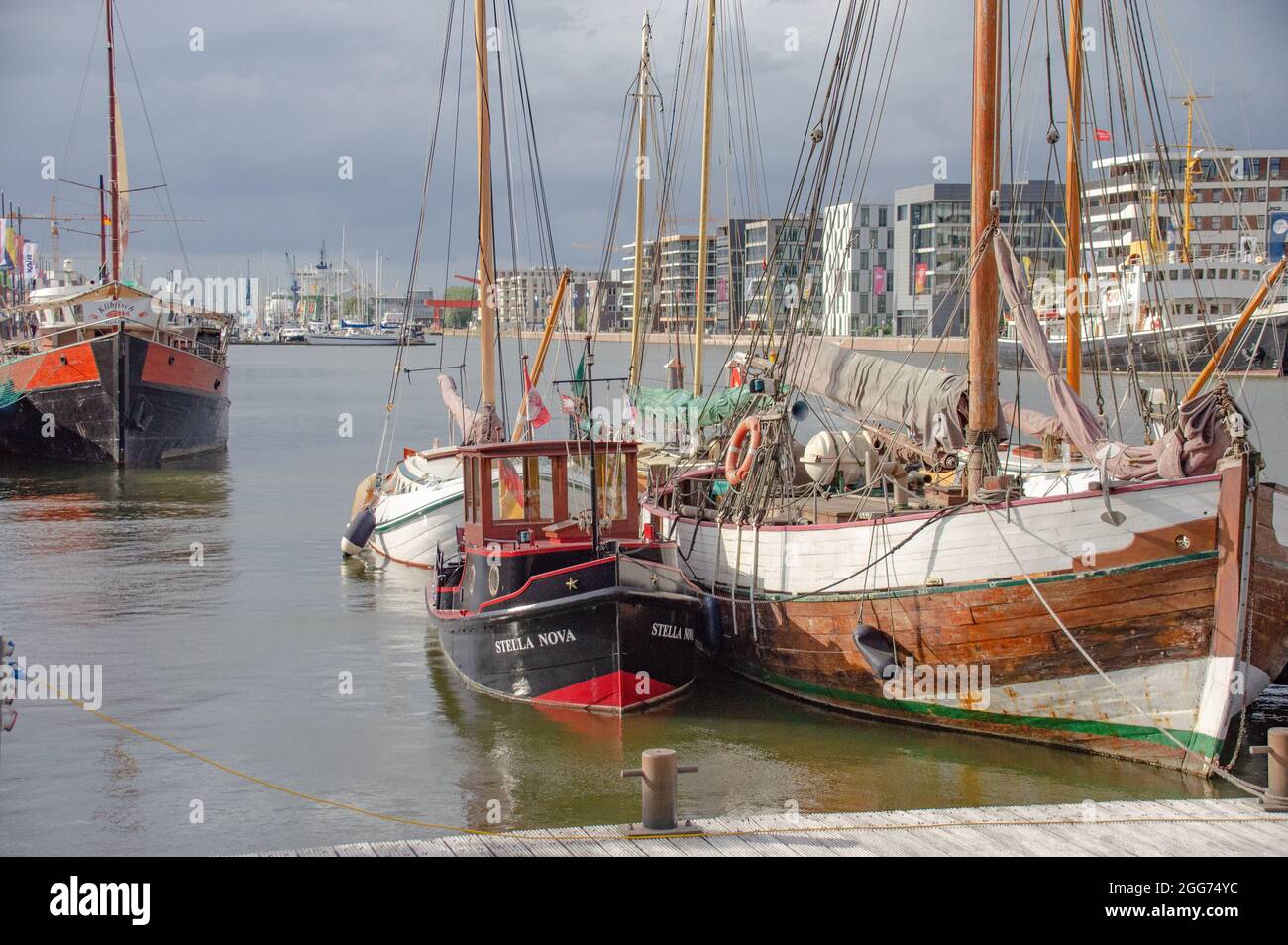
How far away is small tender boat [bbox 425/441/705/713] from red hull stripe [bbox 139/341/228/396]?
3055 cm

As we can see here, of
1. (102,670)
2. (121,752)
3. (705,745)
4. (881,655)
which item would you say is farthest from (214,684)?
(881,655)

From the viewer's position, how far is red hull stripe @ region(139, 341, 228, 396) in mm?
46000

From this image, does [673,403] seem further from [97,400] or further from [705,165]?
[97,400]

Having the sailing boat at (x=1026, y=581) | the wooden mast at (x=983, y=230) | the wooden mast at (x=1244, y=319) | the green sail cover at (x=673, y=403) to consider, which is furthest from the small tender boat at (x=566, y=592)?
the green sail cover at (x=673, y=403)

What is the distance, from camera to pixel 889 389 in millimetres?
20531

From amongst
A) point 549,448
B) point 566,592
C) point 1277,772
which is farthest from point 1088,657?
point 549,448

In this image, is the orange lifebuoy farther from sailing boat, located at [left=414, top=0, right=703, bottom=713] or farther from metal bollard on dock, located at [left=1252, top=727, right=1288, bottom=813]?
metal bollard on dock, located at [left=1252, top=727, right=1288, bottom=813]

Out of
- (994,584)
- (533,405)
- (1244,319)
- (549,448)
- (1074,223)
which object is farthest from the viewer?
(533,405)

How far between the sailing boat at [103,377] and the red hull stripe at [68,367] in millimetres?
34

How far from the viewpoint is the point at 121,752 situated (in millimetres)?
16172

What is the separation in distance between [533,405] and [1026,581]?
11.9 m

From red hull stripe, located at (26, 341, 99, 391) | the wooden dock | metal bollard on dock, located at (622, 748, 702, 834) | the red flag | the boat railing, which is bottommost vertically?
the wooden dock

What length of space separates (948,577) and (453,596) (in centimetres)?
767

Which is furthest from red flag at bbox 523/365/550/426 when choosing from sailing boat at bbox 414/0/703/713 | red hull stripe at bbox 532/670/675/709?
red hull stripe at bbox 532/670/675/709
